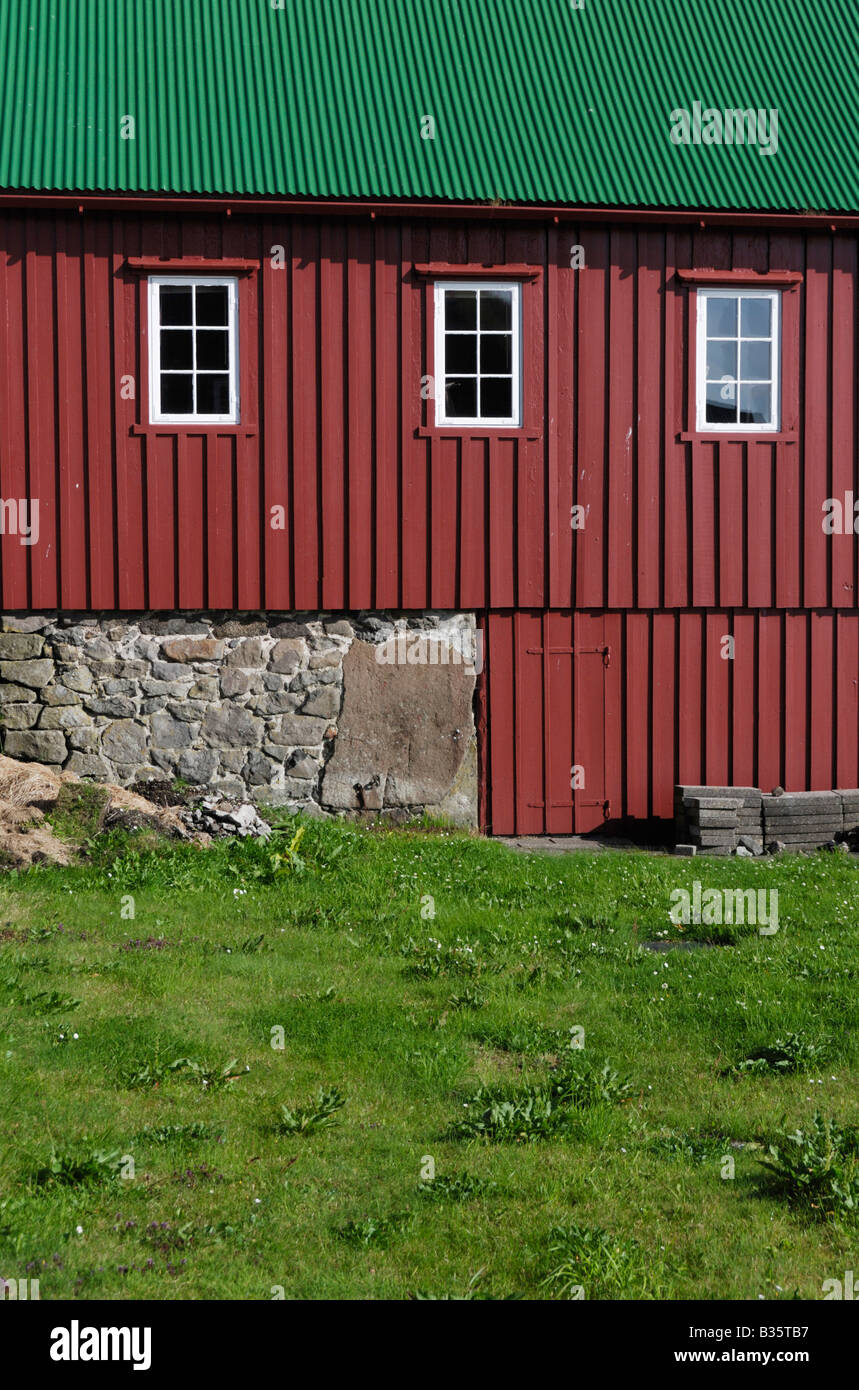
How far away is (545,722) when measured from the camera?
38.8 feet

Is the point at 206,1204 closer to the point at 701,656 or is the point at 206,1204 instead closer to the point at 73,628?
the point at 73,628

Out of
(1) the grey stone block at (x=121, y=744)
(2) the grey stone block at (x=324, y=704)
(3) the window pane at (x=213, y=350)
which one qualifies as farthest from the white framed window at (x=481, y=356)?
(1) the grey stone block at (x=121, y=744)

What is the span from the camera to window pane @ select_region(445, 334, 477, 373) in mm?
11602

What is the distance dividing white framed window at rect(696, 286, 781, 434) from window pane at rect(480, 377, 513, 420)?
1857 millimetres

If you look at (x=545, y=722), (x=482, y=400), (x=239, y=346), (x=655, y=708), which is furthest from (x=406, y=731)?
(x=239, y=346)

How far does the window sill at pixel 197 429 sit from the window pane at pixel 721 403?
441cm

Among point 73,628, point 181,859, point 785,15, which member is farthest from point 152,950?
point 785,15

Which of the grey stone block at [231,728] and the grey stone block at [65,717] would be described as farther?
the grey stone block at [231,728]

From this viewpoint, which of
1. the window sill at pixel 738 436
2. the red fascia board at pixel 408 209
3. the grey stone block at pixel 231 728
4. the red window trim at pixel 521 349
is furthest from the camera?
the window sill at pixel 738 436

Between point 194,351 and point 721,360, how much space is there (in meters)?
5.09

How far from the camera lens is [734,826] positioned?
11289 mm

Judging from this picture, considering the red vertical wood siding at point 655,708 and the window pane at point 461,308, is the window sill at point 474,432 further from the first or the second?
the red vertical wood siding at point 655,708

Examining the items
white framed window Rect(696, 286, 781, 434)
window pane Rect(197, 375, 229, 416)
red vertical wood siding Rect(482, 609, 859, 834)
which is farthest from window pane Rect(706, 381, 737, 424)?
window pane Rect(197, 375, 229, 416)

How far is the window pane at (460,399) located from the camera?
1163 centimetres
